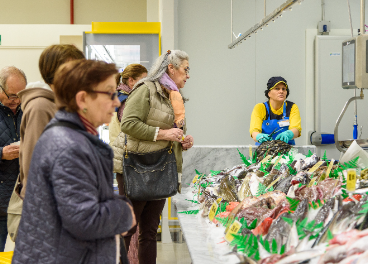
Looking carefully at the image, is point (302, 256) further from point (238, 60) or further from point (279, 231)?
point (238, 60)

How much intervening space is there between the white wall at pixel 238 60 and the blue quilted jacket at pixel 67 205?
3.91 metres

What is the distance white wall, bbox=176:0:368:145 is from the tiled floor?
4.36ft

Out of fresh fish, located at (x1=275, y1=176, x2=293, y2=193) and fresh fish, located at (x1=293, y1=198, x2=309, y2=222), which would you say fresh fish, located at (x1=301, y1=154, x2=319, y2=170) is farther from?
fresh fish, located at (x1=293, y1=198, x2=309, y2=222)

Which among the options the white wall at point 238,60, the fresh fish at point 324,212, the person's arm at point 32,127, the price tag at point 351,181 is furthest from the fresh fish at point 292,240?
the white wall at point 238,60

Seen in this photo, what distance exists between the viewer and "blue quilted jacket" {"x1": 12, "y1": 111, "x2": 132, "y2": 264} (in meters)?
1.17

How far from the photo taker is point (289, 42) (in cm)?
519

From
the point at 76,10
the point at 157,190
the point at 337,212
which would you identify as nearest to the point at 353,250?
the point at 337,212

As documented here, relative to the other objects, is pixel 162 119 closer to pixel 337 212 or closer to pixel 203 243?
pixel 203 243

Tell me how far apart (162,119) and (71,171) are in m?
1.49

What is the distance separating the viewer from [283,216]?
167 cm

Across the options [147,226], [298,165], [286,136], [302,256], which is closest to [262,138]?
[286,136]

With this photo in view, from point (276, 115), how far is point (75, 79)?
10.2 ft

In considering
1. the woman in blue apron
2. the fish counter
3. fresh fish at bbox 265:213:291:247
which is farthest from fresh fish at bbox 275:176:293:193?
the woman in blue apron

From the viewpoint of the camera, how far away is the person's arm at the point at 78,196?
1.17 metres
